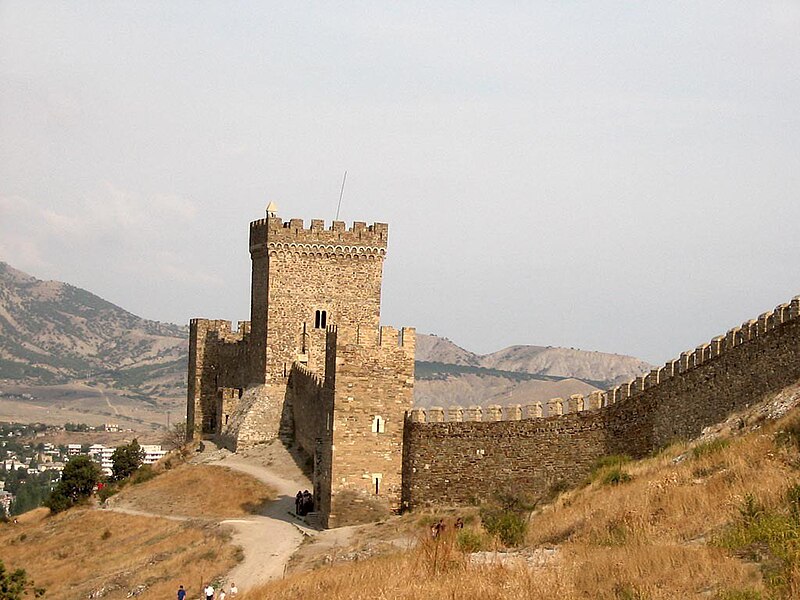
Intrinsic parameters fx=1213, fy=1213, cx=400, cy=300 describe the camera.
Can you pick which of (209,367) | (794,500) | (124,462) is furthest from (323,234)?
(794,500)

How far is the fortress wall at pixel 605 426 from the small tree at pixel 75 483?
21.1 m

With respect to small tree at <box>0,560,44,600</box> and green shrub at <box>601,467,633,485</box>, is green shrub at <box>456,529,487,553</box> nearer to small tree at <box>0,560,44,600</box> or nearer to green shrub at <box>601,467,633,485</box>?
green shrub at <box>601,467,633,485</box>

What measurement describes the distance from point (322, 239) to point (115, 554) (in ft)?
45.9

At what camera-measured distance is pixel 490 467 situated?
2928 cm

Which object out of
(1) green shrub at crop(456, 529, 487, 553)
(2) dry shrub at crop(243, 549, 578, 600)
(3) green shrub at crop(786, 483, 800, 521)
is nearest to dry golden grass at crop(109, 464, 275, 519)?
(1) green shrub at crop(456, 529, 487, 553)

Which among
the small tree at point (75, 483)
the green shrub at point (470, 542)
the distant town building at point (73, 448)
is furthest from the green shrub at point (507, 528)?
the distant town building at point (73, 448)

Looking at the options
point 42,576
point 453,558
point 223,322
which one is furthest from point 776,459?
point 223,322

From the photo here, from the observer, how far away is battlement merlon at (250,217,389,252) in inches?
1692

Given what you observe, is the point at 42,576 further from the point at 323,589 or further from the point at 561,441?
the point at 323,589

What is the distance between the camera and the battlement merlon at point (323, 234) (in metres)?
43.0

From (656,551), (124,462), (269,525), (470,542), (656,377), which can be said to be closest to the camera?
(656,551)

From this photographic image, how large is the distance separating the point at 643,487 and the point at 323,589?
6304 mm

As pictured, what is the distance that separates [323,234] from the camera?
43.1 meters

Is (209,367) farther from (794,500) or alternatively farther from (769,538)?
(769,538)
